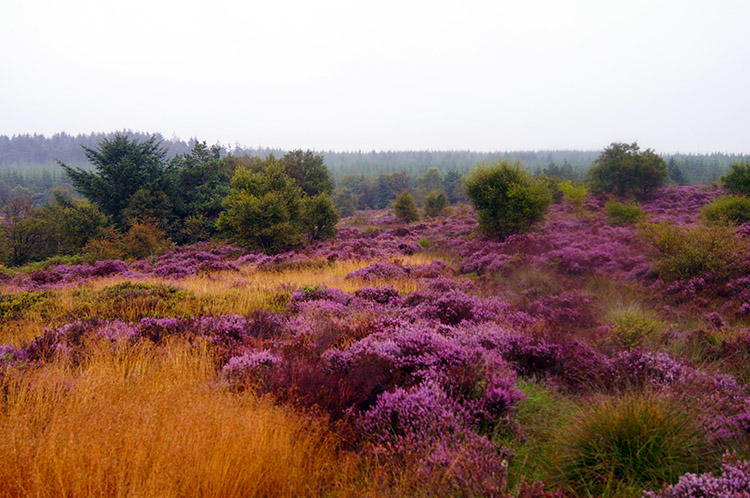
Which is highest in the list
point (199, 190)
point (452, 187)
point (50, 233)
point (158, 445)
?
point (452, 187)

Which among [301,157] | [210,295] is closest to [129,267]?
[210,295]

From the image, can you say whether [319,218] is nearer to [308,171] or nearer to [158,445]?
[308,171]

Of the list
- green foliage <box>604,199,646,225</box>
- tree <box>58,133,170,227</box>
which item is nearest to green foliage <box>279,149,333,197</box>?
tree <box>58,133,170,227</box>

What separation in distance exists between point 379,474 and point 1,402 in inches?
134

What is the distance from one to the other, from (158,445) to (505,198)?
768 inches

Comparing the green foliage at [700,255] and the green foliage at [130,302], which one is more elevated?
the green foliage at [700,255]

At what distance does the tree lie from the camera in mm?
27953

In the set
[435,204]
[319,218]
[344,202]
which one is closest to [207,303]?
[319,218]

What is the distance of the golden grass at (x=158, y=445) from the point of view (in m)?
2.17

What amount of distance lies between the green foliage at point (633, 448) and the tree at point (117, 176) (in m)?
33.2

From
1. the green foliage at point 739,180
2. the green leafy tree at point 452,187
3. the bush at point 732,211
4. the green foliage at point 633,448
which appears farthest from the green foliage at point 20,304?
the green leafy tree at point 452,187

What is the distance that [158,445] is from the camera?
2.45 m

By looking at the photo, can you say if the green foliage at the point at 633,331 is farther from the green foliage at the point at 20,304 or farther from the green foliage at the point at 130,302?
the green foliage at the point at 20,304

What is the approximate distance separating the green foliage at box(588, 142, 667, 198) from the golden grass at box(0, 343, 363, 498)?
4062 centimetres
